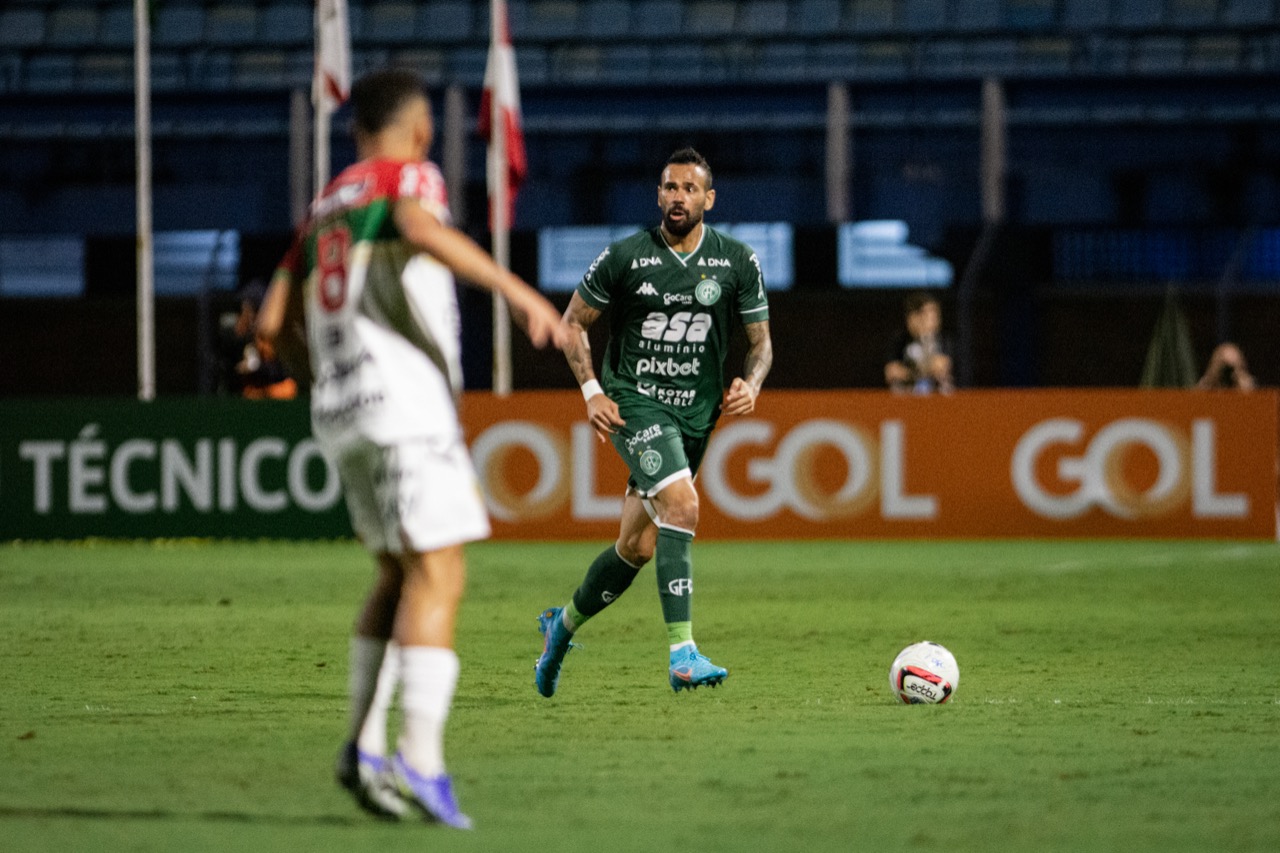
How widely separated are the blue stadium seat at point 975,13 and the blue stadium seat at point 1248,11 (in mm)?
3711

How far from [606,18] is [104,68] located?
8.81m

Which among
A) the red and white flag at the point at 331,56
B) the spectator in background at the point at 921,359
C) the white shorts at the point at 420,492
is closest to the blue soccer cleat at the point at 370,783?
the white shorts at the point at 420,492

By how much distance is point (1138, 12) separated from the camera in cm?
3475

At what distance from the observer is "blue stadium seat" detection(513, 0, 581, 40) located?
3562cm

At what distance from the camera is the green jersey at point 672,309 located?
8.97 m

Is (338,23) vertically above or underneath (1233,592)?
above

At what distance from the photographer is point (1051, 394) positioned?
61.8 feet

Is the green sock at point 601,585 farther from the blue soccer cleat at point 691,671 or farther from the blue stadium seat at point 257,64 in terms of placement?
the blue stadium seat at point 257,64

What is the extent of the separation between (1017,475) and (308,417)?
647 cm

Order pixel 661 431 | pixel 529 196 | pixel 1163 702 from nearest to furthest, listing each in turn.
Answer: pixel 1163 702 < pixel 661 431 < pixel 529 196

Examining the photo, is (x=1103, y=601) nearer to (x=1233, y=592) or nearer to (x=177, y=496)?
(x=1233, y=592)

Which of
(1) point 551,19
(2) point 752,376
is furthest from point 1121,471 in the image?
(1) point 551,19

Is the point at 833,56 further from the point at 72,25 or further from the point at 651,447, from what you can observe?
the point at 651,447

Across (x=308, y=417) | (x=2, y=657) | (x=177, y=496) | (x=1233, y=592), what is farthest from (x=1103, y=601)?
(x=177, y=496)
